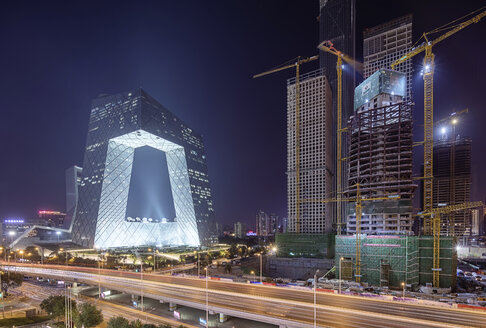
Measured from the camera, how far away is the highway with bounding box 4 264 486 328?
23.7 metres

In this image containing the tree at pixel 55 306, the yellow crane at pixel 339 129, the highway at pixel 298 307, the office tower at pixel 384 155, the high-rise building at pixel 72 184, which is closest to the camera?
the highway at pixel 298 307

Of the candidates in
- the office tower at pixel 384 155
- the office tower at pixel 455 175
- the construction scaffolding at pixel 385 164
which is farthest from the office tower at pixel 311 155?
the office tower at pixel 455 175

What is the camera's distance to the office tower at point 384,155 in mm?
65312

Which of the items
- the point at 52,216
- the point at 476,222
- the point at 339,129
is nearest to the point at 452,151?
the point at 476,222

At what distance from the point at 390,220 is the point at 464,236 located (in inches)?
3450

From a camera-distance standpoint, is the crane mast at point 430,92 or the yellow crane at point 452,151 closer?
the crane mast at point 430,92

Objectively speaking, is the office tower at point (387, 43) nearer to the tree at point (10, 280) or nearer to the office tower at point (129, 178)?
the office tower at point (129, 178)

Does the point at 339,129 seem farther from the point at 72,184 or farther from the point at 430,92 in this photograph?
the point at 72,184

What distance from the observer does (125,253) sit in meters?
74.4

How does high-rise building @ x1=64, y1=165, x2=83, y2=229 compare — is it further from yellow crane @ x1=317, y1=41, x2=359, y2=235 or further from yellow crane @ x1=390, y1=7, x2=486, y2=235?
yellow crane @ x1=390, y1=7, x2=486, y2=235

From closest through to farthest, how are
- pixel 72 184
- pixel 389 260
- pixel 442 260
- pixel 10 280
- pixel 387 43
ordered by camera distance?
pixel 10 280 < pixel 442 260 < pixel 389 260 < pixel 387 43 < pixel 72 184

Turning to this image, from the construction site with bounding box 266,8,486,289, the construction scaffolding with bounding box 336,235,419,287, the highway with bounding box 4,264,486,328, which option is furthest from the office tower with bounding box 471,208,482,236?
the highway with bounding box 4,264,486,328

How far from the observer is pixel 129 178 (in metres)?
85.6

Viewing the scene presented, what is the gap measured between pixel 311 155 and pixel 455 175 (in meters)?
77.8
